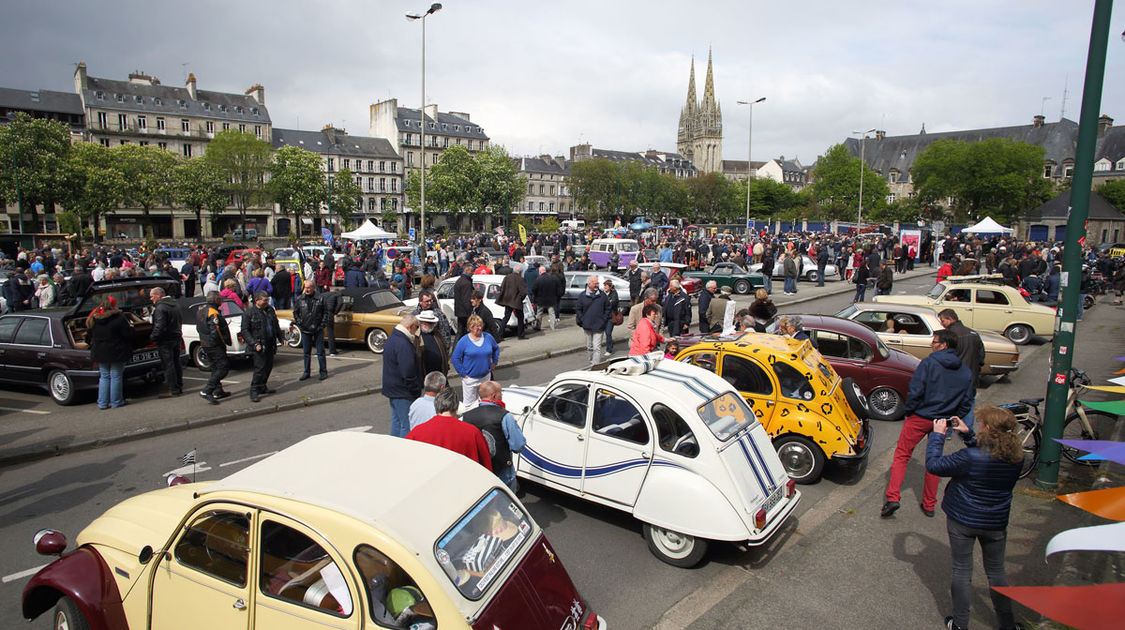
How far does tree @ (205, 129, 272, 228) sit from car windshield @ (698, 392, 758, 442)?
65.8 m

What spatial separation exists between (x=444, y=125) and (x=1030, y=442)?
91656 millimetres

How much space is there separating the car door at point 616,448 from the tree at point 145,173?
62619 millimetres

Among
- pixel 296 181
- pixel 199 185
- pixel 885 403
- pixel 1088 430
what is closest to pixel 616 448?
pixel 885 403

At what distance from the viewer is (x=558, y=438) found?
245 inches

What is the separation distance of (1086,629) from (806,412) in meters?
4.33

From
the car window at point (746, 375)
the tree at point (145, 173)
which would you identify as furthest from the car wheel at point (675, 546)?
the tree at point (145, 173)

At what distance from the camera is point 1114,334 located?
→ 55.0 ft

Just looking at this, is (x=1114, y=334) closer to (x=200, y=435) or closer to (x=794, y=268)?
(x=794, y=268)

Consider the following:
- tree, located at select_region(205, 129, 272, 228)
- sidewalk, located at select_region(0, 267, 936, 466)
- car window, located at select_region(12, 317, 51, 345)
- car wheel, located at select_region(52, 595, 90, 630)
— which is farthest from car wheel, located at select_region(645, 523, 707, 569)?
tree, located at select_region(205, 129, 272, 228)

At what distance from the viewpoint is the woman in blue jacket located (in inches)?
171

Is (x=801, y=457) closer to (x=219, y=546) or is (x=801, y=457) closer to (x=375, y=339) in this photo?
(x=219, y=546)

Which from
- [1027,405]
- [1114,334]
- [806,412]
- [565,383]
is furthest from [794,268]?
[565,383]

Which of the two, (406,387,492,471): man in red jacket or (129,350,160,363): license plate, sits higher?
(406,387,492,471): man in red jacket

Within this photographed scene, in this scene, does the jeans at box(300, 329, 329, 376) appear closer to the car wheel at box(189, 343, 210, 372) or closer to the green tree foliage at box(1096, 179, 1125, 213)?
the car wheel at box(189, 343, 210, 372)
